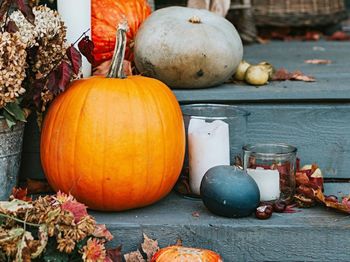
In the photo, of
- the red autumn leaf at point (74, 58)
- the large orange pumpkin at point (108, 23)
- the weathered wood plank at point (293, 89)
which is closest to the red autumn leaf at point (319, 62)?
the weathered wood plank at point (293, 89)

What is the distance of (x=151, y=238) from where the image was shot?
2.39 m

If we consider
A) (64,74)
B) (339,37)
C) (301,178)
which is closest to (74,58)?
(64,74)

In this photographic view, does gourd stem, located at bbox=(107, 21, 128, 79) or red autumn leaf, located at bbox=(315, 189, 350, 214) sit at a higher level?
gourd stem, located at bbox=(107, 21, 128, 79)

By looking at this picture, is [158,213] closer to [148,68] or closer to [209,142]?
[209,142]

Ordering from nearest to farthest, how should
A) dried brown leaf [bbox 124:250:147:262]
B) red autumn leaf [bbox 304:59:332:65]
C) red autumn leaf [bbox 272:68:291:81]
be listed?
dried brown leaf [bbox 124:250:147:262] < red autumn leaf [bbox 272:68:291:81] < red autumn leaf [bbox 304:59:332:65]

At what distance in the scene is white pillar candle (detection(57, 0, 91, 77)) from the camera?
2852 mm

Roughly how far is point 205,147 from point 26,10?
0.78 meters

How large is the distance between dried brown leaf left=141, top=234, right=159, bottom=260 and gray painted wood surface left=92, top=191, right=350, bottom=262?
0.06 feet

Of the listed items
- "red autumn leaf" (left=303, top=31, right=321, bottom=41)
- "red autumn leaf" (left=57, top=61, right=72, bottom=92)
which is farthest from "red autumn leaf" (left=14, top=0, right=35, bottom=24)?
"red autumn leaf" (left=303, top=31, right=321, bottom=41)

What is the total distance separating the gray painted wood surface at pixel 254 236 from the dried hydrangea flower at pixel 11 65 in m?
0.52

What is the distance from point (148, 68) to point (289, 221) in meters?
0.92

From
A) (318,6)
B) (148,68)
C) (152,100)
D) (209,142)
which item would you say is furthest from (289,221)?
(318,6)

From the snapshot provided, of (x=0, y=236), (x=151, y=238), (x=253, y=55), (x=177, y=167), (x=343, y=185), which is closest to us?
(x=0, y=236)

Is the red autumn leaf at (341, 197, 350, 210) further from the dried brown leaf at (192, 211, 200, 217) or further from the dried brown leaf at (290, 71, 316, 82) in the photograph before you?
the dried brown leaf at (290, 71, 316, 82)
